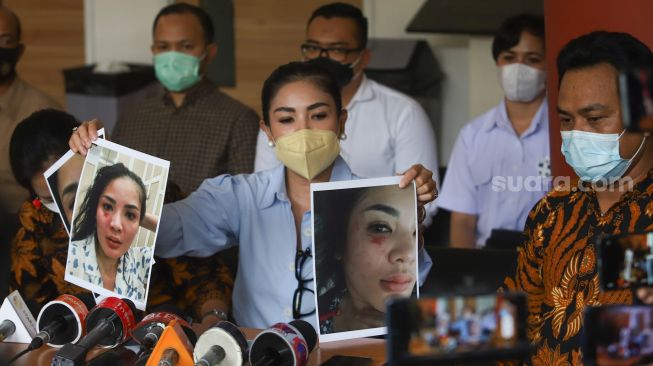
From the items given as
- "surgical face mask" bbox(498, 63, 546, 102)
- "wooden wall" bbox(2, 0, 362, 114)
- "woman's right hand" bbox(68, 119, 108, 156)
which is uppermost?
"wooden wall" bbox(2, 0, 362, 114)

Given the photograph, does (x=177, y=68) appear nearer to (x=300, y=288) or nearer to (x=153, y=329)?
(x=300, y=288)

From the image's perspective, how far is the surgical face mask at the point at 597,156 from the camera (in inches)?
96.7

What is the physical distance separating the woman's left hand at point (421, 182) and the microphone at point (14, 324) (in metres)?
1.00

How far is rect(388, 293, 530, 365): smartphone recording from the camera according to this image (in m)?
1.69

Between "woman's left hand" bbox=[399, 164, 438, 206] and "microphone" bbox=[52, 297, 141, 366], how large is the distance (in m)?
0.73

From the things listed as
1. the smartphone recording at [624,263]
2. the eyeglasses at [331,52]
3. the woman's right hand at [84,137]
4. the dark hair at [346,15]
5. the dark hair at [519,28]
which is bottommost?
the smartphone recording at [624,263]

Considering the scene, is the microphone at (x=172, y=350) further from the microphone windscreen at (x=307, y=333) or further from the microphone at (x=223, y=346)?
the microphone windscreen at (x=307, y=333)

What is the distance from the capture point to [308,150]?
2.89 meters

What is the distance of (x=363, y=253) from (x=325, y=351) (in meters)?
0.26

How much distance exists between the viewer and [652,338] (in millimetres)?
1661

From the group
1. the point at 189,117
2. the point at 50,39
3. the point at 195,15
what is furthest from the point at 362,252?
the point at 50,39

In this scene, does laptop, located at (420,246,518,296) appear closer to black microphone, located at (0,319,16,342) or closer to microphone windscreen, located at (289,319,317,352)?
microphone windscreen, located at (289,319,317,352)

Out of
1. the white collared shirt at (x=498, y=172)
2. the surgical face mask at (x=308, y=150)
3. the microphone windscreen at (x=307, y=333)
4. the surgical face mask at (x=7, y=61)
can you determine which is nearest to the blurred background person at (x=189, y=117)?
the surgical face mask at (x=7, y=61)

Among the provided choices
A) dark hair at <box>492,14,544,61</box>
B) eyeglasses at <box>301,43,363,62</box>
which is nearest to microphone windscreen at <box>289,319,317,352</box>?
eyeglasses at <box>301,43,363,62</box>
